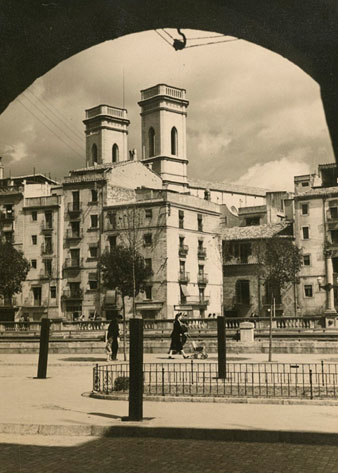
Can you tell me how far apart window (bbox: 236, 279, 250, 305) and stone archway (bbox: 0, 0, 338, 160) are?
48766mm

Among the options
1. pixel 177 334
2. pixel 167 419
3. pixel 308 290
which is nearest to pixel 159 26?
pixel 167 419

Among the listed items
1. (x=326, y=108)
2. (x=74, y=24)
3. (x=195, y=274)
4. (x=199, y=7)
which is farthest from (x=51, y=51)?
(x=195, y=274)

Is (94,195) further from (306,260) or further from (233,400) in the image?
(233,400)

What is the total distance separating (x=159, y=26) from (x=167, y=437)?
16.6ft

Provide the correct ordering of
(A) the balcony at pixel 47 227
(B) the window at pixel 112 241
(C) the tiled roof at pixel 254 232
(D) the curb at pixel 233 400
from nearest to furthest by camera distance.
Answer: (D) the curb at pixel 233 400
(B) the window at pixel 112 241
(A) the balcony at pixel 47 227
(C) the tiled roof at pixel 254 232

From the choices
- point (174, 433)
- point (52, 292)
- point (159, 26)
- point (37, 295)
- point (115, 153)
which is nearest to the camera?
point (159, 26)

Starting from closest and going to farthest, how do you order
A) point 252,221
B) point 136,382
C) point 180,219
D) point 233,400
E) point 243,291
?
point 136,382 → point 233,400 → point 180,219 → point 243,291 → point 252,221

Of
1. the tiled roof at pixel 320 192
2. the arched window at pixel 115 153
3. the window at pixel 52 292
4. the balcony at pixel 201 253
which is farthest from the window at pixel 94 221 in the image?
the arched window at pixel 115 153

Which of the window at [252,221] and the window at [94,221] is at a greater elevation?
the window at [252,221]

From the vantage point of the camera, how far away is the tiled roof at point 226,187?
73.1 metres

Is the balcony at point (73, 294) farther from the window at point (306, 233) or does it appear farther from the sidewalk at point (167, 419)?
the sidewalk at point (167, 419)

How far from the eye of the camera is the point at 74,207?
174ft

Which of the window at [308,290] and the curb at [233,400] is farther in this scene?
the window at [308,290]

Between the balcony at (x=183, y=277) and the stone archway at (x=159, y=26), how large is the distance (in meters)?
42.6
